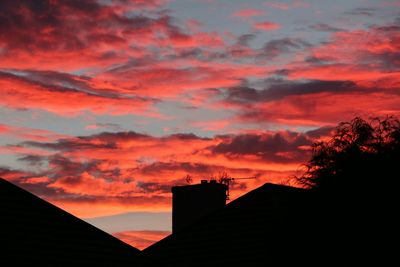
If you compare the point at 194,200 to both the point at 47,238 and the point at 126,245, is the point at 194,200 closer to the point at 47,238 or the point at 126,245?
the point at 126,245

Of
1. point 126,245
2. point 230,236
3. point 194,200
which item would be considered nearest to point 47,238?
point 126,245

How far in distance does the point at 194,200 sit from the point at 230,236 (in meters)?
5.81

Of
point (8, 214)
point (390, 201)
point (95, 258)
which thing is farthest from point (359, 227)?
point (8, 214)

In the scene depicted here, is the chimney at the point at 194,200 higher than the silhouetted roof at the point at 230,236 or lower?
higher

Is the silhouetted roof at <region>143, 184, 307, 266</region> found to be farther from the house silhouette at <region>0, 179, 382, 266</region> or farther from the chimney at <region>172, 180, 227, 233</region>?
the house silhouette at <region>0, 179, 382, 266</region>

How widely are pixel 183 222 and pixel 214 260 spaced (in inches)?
253

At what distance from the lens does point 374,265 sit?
22.8m

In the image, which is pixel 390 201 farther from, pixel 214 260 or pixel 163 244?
pixel 163 244

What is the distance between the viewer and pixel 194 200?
1457 inches

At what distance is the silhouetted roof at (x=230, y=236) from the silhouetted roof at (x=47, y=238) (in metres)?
5.87

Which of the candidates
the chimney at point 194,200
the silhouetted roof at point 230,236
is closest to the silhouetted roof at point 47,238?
the silhouetted roof at point 230,236

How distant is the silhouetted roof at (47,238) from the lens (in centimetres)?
2264

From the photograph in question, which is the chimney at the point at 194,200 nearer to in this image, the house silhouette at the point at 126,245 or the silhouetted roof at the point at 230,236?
the silhouetted roof at the point at 230,236

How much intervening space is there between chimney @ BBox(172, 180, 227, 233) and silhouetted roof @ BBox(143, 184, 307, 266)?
4011 millimetres
